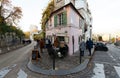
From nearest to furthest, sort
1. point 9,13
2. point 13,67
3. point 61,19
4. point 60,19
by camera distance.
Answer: point 13,67 → point 61,19 → point 60,19 → point 9,13

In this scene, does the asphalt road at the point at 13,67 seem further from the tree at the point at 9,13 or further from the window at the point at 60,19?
the tree at the point at 9,13

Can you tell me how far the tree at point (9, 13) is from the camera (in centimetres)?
2961

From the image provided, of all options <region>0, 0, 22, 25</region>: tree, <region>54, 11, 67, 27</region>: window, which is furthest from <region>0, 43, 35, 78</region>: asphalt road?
<region>0, 0, 22, 25</region>: tree

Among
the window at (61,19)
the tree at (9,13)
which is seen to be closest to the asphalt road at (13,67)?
the window at (61,19)

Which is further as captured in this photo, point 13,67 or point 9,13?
point 9,13

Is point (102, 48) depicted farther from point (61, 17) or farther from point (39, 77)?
point (39, 77)

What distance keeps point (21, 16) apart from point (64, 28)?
19.7 meters

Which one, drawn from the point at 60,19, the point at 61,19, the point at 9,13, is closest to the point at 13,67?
the point at 61,19

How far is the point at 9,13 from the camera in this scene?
103 ft

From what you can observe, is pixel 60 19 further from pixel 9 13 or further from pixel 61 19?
pixel 9 13

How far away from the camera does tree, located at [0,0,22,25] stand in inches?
1166

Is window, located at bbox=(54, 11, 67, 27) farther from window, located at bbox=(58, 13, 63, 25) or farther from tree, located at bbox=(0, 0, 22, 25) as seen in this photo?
tree, located at bbox=(0, 0, 22, 25)

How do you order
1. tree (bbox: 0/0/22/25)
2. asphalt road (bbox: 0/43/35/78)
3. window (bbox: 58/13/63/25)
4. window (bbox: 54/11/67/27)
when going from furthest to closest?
tree (bbox: 0/0/22/25) → window (bbox: 58/13/63/25) → window (bbox: 54/11/67/27) → asphalt road (bbox: 0/43/35/78)

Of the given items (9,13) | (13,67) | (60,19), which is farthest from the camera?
(9,13)
